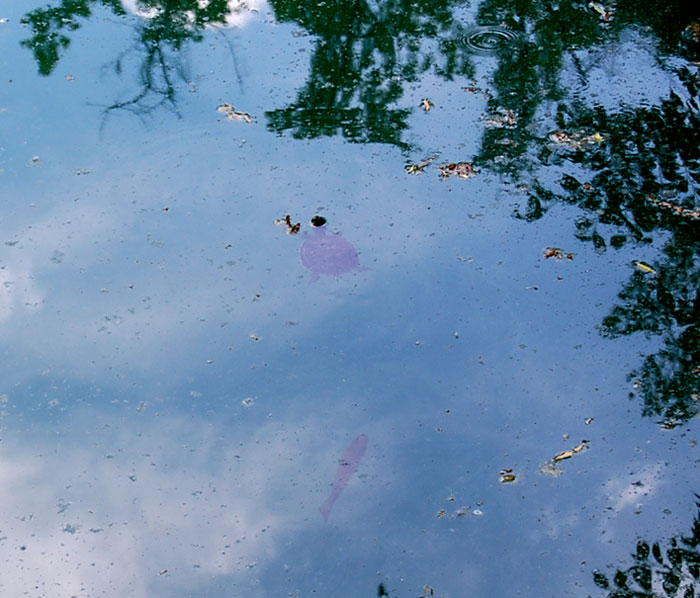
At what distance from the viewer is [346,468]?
2.33 m

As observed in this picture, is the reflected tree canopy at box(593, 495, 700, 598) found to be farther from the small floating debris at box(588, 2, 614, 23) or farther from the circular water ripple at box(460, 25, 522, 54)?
the small floating debris at box(588, 2, 614, 23)

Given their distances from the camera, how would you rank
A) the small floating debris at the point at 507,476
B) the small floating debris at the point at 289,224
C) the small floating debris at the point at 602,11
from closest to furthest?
the small floating debris at the point at 507,476 < the small floating debris at the point at 289,224 < the small floating debris at the point at 602,11

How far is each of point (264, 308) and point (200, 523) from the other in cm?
71

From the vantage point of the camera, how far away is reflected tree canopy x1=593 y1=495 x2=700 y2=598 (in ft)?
6.91

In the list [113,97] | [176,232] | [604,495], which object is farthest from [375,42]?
[604,495]

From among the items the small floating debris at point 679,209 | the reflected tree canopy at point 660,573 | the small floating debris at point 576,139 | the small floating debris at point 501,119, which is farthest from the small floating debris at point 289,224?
the reflected tree canopy at point 660,573

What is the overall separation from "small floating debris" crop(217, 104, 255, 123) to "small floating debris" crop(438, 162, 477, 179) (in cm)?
75

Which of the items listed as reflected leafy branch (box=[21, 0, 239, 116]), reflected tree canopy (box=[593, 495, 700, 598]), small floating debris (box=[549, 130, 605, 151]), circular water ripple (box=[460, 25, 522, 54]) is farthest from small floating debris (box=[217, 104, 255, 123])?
reflected tree canopy (box=[593, 495, 700, 598])

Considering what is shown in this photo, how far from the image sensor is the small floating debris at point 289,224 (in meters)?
2.87

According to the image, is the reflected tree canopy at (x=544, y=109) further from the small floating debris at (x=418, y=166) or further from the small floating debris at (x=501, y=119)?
the small floating debris at (x=418, y=166)

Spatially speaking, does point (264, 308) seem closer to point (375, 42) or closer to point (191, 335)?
point (191, 335)

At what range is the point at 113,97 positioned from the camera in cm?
336

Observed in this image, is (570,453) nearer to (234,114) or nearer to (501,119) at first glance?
(501,119)

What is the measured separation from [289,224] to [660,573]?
1.53m
